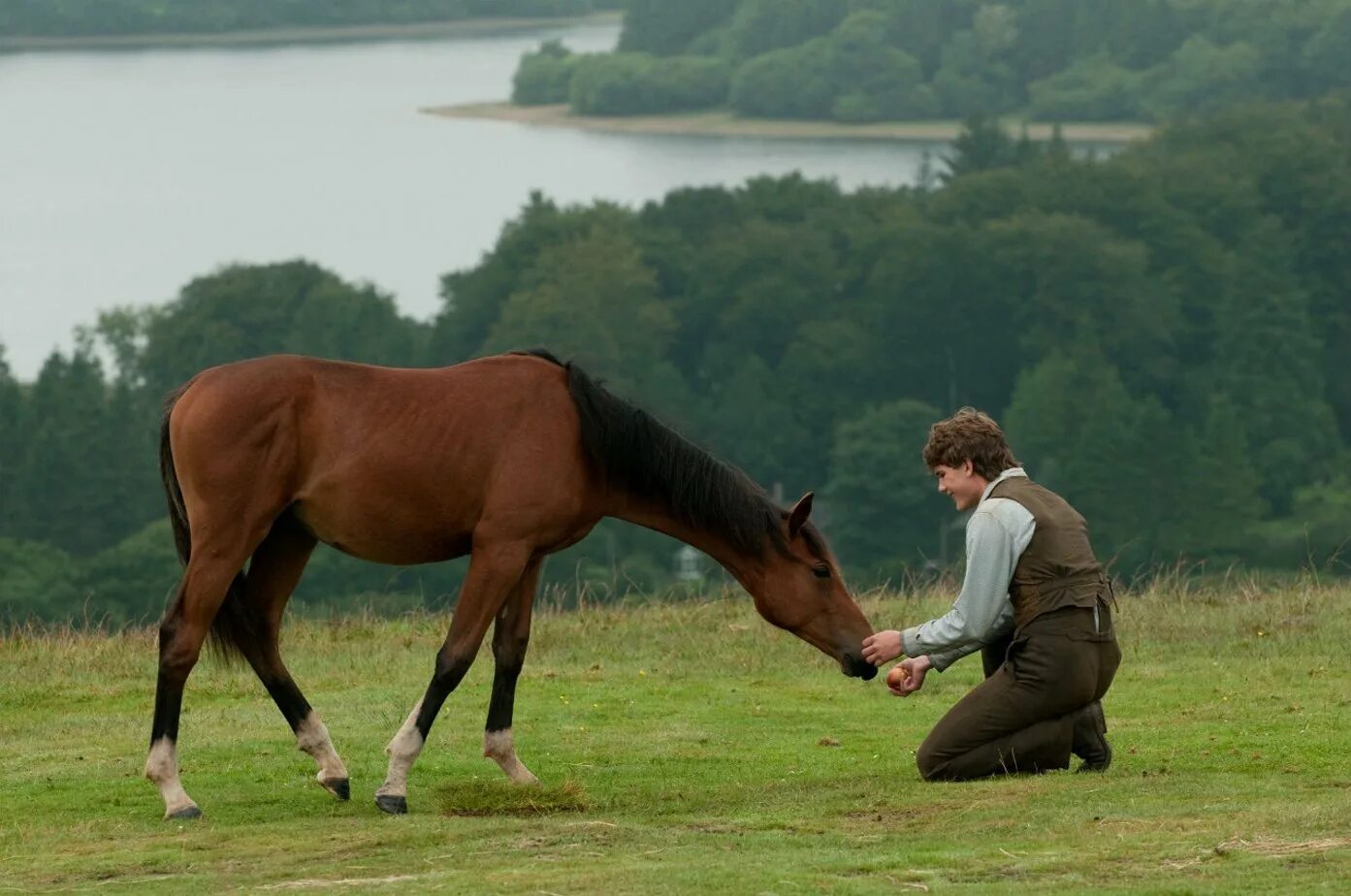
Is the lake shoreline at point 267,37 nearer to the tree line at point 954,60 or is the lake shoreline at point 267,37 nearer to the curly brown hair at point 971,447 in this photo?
the tree line at point 954,60

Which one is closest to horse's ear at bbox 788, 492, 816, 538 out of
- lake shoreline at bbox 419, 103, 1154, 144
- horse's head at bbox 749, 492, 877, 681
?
horse's head at bbox 749, 492, 877, 681

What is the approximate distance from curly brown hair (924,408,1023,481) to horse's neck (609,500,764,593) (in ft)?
3.02

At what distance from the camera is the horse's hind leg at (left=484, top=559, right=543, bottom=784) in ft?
29.1

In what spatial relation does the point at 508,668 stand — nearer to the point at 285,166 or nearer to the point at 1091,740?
the point at 1091,740

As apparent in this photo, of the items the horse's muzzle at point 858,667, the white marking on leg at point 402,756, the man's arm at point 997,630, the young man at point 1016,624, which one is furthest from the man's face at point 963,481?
the white marking on leg at point 402,756

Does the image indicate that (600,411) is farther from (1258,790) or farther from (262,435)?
(1258,790)

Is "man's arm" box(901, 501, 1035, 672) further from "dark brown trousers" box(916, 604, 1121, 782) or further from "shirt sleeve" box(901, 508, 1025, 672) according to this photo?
"dark brown trousers" box(916, 604, 1121, 782)

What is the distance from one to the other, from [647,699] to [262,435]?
3478 mm

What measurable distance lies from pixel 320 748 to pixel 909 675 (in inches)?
96.2

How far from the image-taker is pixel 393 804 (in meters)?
8.12

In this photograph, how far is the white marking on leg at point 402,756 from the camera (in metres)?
8.15

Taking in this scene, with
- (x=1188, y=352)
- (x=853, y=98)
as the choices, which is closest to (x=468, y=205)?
(x=853, y=98)

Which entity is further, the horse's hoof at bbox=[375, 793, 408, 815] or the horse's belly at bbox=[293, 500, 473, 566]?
the horse's belly at bbox=[293, 500, 473, 566]

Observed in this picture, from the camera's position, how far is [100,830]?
789cm
